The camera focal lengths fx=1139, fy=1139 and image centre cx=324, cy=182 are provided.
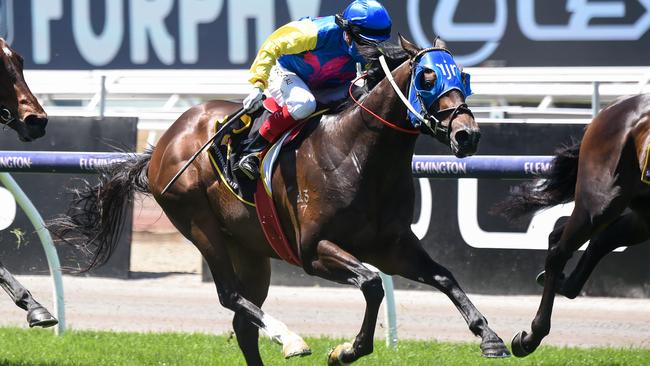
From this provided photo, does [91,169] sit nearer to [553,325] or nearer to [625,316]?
[553,325]

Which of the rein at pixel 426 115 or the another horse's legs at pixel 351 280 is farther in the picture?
the another horse's legs at pixel 351 280

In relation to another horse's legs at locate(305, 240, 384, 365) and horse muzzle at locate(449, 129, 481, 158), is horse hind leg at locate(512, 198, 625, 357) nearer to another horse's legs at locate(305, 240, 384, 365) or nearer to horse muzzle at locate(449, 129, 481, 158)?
another horse's legs at locate(305, 240, 384, 365)

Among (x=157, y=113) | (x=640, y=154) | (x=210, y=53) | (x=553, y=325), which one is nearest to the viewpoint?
(x=640, y=154)

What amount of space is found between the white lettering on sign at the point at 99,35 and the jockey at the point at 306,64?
8.45 meters

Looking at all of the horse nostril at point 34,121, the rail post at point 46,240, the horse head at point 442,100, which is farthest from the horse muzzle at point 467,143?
the rail post at point 46,240

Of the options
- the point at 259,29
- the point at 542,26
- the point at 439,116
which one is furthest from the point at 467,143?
the point at 259,29

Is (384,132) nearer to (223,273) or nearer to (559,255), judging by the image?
(223,273)

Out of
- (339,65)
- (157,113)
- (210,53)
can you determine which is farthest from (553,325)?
(210,53)

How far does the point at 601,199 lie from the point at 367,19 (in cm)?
182

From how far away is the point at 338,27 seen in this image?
18.0 feet

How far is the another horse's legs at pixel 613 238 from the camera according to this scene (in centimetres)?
650

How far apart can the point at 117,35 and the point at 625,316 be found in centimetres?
785

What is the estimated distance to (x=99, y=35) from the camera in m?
14.0

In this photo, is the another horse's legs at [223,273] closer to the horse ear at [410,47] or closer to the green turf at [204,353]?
the green turf at [204,353]
